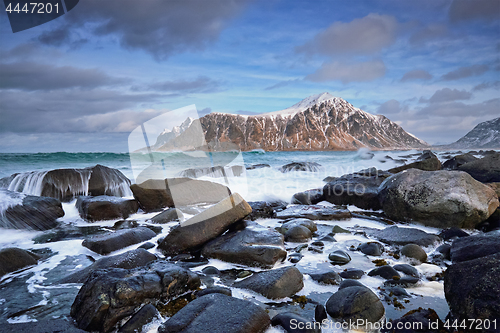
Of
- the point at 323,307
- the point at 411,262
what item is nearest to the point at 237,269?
the point at 323,307

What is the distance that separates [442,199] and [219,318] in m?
4.60

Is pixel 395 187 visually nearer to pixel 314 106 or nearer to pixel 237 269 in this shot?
pixel 237 269

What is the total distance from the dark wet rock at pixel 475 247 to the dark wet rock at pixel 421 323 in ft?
4.09

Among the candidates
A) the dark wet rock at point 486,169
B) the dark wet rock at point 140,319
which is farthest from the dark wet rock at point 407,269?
the dark wet rock at point 486,169

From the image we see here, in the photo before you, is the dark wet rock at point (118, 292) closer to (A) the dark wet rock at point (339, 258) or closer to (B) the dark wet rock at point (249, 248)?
(B) the dark wet rock at point (249, 248)

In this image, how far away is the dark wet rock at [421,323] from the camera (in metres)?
2.14

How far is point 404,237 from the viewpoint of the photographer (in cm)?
427

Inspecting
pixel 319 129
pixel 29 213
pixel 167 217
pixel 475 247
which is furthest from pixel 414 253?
pixel 319 129

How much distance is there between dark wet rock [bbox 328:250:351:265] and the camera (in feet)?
11.9

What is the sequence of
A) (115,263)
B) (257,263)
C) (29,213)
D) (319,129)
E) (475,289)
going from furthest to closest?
(319,129), (29,213), (257,263), (115,263), (475,289)

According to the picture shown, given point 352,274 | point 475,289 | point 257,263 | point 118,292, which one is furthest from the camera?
point 257,263

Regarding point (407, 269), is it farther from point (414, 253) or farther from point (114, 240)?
point (114, 240)

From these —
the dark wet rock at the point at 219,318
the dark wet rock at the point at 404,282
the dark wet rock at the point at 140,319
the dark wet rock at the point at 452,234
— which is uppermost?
the dark wet rock at the point at 219,318

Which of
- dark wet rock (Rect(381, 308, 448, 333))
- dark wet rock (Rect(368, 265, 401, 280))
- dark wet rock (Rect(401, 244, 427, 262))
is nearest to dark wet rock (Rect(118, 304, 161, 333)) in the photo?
dark wet rock (Rect(381, 308, 448, 333))
